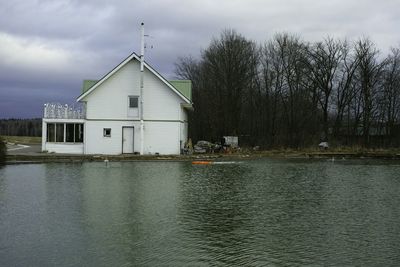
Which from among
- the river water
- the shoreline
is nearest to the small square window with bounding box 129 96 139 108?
the shoreline

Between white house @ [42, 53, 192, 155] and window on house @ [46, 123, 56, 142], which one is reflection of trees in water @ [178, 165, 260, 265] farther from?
window on house @ [46, 123, 56, 142]

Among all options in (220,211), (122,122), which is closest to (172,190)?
(220,211)

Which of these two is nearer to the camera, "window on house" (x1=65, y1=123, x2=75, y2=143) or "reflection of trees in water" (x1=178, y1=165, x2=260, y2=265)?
"reflection of trees in water" (x1=178, y1=165, x2=260, y2=265)

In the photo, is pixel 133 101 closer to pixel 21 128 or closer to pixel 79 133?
pixel 79 133

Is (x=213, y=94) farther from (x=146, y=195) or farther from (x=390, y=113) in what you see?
(x=146, y=195)

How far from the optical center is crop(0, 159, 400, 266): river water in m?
8.73

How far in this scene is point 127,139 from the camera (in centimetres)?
4122

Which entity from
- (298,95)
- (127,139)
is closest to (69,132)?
(127,139)

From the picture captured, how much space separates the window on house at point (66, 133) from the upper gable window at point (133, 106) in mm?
4332

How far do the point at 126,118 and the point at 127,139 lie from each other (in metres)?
1.75

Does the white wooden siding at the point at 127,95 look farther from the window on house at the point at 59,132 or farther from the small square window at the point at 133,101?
the window on house at the point at 59,132

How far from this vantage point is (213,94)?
57469 millimetres

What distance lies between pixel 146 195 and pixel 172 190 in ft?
5.80

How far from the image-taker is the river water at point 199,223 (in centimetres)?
873
